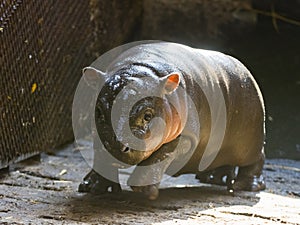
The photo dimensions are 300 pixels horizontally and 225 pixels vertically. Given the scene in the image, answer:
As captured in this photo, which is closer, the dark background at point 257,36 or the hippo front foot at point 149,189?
the hippo front foot at point 149,189

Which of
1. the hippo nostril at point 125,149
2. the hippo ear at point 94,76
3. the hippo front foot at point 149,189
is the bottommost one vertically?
the hippo front foot at point 149,189

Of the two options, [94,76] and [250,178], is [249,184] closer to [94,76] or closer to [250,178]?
[250,178]

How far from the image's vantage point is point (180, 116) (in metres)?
2.64

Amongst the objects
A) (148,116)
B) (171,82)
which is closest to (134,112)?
(148,116)

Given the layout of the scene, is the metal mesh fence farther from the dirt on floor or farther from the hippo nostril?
the hippo nostril

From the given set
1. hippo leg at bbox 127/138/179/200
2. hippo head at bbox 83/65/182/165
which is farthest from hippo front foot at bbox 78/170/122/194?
hippo head at bbox 83/65/182/165

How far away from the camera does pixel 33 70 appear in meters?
3.57

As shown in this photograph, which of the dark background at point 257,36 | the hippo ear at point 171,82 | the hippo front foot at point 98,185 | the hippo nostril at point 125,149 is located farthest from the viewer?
the dark background at point 257,36

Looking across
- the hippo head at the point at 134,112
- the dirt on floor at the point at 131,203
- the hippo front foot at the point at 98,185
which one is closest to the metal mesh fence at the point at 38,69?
the dirt on floor at the point at 131,203

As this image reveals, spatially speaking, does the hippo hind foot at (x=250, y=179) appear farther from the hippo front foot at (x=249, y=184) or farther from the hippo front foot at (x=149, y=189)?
the hippo front foot at (x=149, y=189)

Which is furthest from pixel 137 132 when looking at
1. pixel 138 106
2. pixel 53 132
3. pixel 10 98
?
pixel 53 132

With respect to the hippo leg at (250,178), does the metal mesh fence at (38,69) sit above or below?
above

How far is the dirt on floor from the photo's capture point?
2.47m

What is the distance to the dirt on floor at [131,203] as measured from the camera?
2467mm
